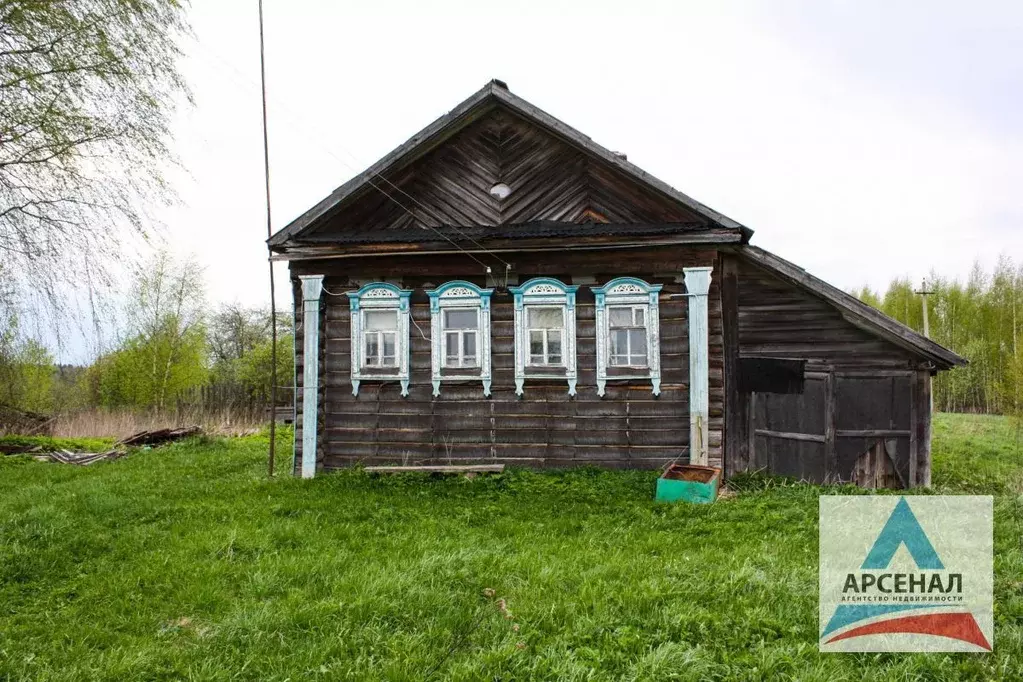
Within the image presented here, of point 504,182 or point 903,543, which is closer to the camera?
point 903,543

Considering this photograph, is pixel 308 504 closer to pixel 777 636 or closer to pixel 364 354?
pixel 364 354

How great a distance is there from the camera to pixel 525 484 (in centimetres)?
881

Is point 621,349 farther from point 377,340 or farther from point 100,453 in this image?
point 100,453

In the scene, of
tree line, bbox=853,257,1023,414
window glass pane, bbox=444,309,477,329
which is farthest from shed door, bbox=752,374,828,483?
tree line, bbox=853,257,1023,414

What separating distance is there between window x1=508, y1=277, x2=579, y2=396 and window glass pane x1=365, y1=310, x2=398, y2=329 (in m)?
2.01

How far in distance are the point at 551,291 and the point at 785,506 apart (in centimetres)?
450

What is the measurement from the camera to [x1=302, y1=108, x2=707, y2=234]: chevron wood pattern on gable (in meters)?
9.85

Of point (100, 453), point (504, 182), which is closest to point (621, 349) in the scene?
point (504, 182)

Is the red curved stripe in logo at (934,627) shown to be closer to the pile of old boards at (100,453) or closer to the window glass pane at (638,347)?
the window glass pane at (638,347)

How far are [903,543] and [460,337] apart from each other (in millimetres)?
6529

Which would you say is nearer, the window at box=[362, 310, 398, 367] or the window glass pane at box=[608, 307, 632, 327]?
the window glass pane at box=[608, 307, 632, 327]

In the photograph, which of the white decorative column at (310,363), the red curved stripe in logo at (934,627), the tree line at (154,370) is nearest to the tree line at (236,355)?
the tree line at (154,370)

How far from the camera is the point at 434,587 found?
488 cm

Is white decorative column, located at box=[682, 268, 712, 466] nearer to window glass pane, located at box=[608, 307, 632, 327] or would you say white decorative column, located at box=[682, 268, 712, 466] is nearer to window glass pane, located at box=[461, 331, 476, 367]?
window glass pane, located at box=[608, 307, 632, 327]
